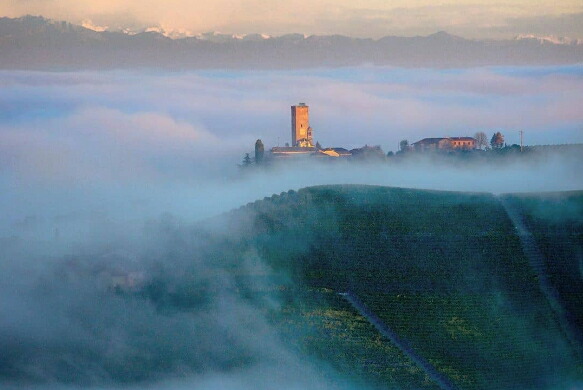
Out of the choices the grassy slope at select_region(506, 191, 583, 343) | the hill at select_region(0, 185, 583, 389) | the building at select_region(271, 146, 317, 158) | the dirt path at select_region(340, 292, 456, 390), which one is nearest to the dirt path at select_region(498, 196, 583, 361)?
the hill at select_region(0, 185, 583, 389)

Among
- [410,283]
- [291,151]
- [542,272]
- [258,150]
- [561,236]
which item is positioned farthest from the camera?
[291,151]

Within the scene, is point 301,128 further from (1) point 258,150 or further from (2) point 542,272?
(2) point 542,272

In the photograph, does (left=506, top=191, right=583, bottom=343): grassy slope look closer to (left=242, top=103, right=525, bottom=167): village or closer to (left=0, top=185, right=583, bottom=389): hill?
(left=0, top=185, right=583, bottom=389): hill

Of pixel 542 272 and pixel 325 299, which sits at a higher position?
pixel 542 272

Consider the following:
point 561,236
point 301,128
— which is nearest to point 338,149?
point 301,128

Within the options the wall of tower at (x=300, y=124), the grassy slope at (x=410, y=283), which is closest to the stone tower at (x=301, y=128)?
the wall of tower at (x=300, y=124)
